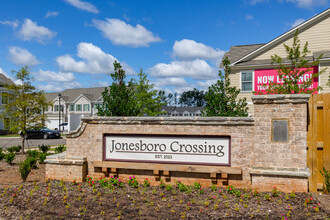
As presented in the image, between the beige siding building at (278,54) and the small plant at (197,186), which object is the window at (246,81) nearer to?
the beige siding building at (278,54)

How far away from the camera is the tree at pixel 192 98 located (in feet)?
417

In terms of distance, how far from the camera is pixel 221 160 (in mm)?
6559

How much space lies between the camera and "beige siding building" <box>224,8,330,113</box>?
16.6m

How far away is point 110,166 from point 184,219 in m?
3.06

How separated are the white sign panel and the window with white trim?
13.2 metres

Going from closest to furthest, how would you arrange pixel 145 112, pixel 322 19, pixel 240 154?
1. pixel 240 154
2. pixel 322 19
3. pixel 145 112

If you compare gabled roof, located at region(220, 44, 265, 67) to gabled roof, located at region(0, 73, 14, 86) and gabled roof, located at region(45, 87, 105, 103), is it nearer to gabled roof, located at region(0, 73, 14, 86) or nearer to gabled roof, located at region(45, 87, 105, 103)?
gabled roof, located at region(0, 73, 14, 86)

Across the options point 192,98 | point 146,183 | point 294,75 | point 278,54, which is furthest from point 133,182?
point 192,98

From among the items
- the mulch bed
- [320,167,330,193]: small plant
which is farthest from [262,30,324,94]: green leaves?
the mulch bed

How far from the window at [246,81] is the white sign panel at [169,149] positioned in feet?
43.5

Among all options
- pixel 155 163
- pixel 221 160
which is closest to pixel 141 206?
pixel 155 163

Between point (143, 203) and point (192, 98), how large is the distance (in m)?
125

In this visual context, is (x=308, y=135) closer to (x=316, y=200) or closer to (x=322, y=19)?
(x=316, y=200)

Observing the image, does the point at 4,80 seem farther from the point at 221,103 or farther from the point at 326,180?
the point at 326,180
